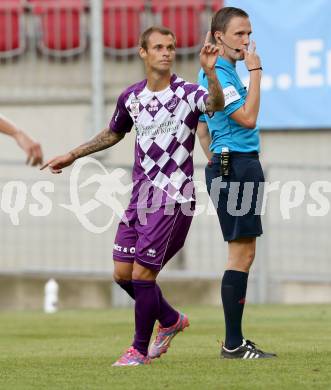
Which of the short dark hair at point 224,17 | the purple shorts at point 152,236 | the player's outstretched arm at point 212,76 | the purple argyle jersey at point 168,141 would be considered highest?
the short dark hair at point 224,17

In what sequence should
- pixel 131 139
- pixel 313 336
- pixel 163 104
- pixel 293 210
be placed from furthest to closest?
pixel 131 139 → pixel 293 210 → pixel 313 336 → pixel 163 104

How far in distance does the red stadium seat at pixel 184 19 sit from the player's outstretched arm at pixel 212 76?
847cm

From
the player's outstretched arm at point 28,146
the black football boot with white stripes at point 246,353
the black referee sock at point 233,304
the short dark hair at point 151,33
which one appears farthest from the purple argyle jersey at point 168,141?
the black football boot with white stripes at point 246,353

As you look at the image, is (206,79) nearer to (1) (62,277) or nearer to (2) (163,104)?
(2) (163,104)

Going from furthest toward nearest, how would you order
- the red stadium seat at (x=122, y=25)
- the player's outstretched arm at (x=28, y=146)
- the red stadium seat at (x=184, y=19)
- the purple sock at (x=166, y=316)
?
1. the red stadium seat at (x=122, y=25)
2. the red stadium seat at (x=184, y=19)
3. the purple sock at (x=166, y=316)
4. the player's outstretched arm at (x=28, y=146)

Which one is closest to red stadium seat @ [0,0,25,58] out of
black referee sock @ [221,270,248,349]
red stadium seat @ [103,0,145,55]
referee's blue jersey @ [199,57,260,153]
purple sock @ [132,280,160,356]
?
red stadium seat @ [103,0,145,55]

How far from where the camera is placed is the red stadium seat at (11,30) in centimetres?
1614

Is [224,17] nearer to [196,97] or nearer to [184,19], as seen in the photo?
[196,97]

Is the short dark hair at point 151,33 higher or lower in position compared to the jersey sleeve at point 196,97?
higher

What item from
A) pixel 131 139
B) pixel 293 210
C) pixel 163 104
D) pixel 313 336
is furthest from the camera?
pixel 131 139

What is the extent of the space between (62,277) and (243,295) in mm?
7372

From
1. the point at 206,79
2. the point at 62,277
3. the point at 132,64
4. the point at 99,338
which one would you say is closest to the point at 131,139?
the point at 132,64

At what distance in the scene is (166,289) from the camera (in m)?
14.9

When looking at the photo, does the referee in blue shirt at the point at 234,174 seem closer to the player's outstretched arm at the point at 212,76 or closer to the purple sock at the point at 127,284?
the player's outstretched arm at the point at 212,76
